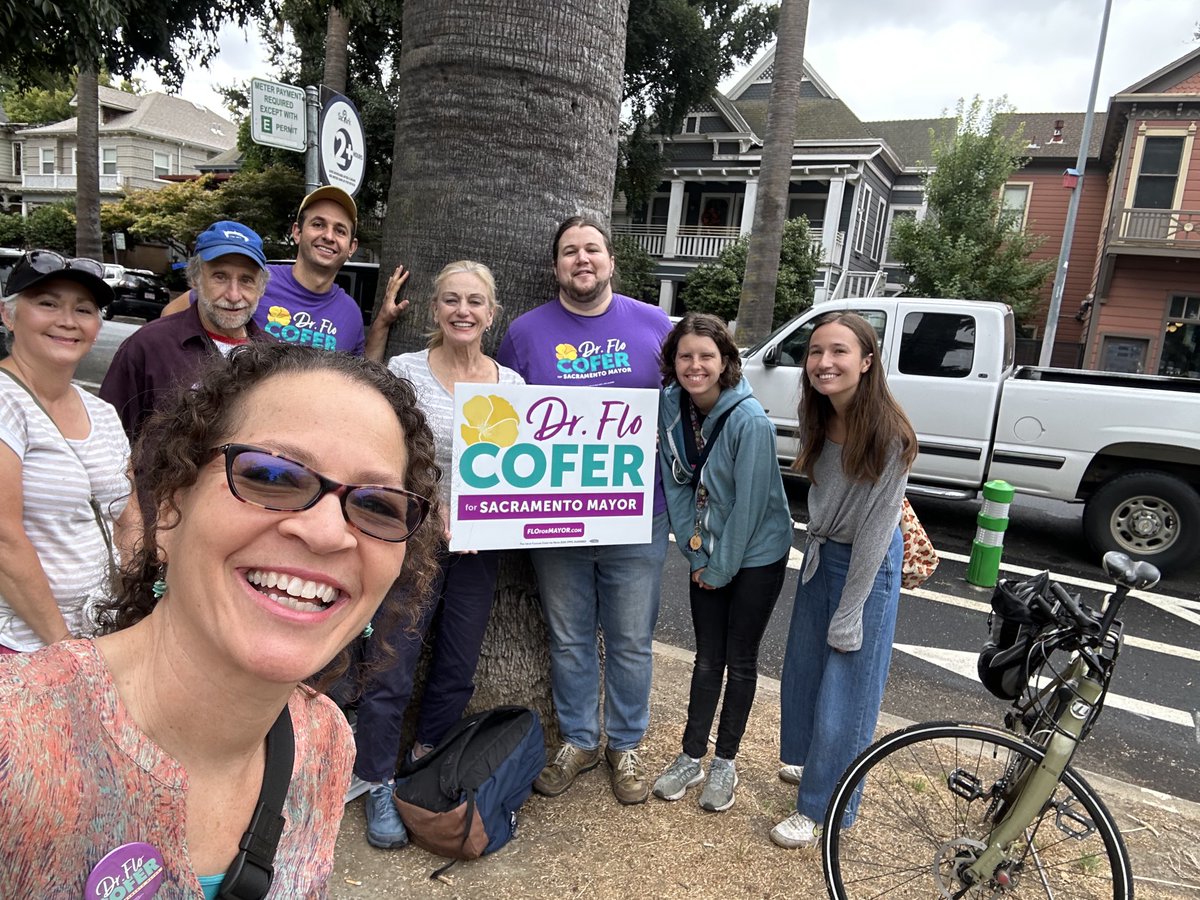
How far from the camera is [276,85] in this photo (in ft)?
18.1

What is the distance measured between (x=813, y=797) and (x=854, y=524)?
1045 millimetres

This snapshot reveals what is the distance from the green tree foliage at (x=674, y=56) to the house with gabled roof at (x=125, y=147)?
32.8m

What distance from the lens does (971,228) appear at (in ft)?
61.8

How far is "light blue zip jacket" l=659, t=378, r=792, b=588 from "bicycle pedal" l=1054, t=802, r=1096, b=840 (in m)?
1.15

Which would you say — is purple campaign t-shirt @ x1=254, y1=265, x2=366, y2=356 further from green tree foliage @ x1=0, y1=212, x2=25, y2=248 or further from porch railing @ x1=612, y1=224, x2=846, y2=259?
green tree foliage @ x1=0, y1=212, x2=25, y2=248

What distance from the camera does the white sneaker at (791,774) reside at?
10.5 ft

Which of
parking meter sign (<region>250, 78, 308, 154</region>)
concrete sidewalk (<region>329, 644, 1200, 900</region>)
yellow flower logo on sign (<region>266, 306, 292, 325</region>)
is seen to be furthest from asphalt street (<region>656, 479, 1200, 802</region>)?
parking meter sign (<region>250, 78, 308, 154</region>)

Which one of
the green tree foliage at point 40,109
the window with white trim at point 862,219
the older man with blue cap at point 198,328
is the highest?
the green tree foliage at point 40,109

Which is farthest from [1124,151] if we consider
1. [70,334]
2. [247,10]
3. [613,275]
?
[70,334]

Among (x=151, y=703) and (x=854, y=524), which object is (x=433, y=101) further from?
(x=151, y=703)

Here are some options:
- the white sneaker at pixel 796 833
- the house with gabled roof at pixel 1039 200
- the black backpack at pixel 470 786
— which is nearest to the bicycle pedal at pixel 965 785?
the white sneaker at pixel 796 833

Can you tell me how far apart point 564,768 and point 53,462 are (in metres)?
2.10

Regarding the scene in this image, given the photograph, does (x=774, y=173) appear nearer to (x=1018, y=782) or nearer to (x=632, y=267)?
(x=632, y=267)

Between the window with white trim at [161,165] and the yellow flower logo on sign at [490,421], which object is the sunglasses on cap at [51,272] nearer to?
the yellow flower logo on sign at [490,421]
